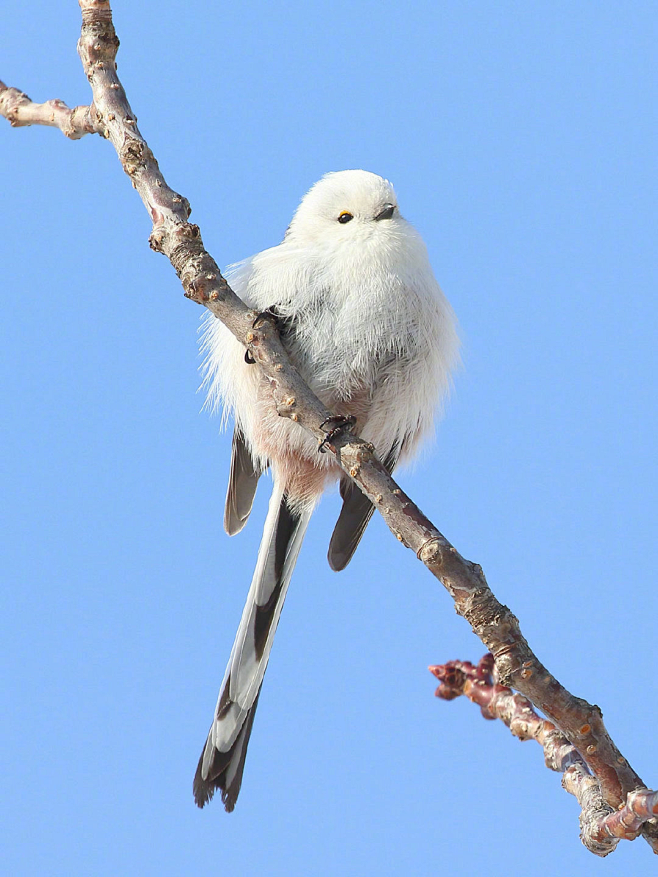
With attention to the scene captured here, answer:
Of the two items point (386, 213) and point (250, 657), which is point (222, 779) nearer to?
point (250, 657)

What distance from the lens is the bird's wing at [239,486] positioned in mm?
3505

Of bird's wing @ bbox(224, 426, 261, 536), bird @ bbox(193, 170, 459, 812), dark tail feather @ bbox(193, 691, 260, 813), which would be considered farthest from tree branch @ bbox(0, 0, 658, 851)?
bird's wing @ bbox(224, 426, 261, 536)

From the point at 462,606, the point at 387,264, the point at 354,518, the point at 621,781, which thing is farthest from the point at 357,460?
the point at 354,518

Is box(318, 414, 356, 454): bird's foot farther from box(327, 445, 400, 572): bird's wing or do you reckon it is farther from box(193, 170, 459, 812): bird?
box(327, 445, 400, 572): bird's wing

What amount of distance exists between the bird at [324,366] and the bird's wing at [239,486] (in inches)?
0.7

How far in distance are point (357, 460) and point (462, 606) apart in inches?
17.3

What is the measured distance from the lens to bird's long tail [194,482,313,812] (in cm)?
274

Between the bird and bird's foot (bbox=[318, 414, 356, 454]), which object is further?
the bird

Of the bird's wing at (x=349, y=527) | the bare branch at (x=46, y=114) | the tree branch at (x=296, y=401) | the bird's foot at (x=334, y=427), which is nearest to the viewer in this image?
the tree branch at (x=296, y=401)

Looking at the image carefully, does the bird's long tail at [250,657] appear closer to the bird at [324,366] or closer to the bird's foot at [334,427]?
the bird at [324,366]

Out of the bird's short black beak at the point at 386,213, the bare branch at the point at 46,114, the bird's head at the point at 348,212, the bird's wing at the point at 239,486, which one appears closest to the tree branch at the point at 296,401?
the bare branch at the point at 46,114

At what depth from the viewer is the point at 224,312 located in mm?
2244

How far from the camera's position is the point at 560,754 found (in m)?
2.15

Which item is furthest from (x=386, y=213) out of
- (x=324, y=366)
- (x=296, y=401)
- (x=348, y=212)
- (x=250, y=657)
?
(x=250, y=657)
